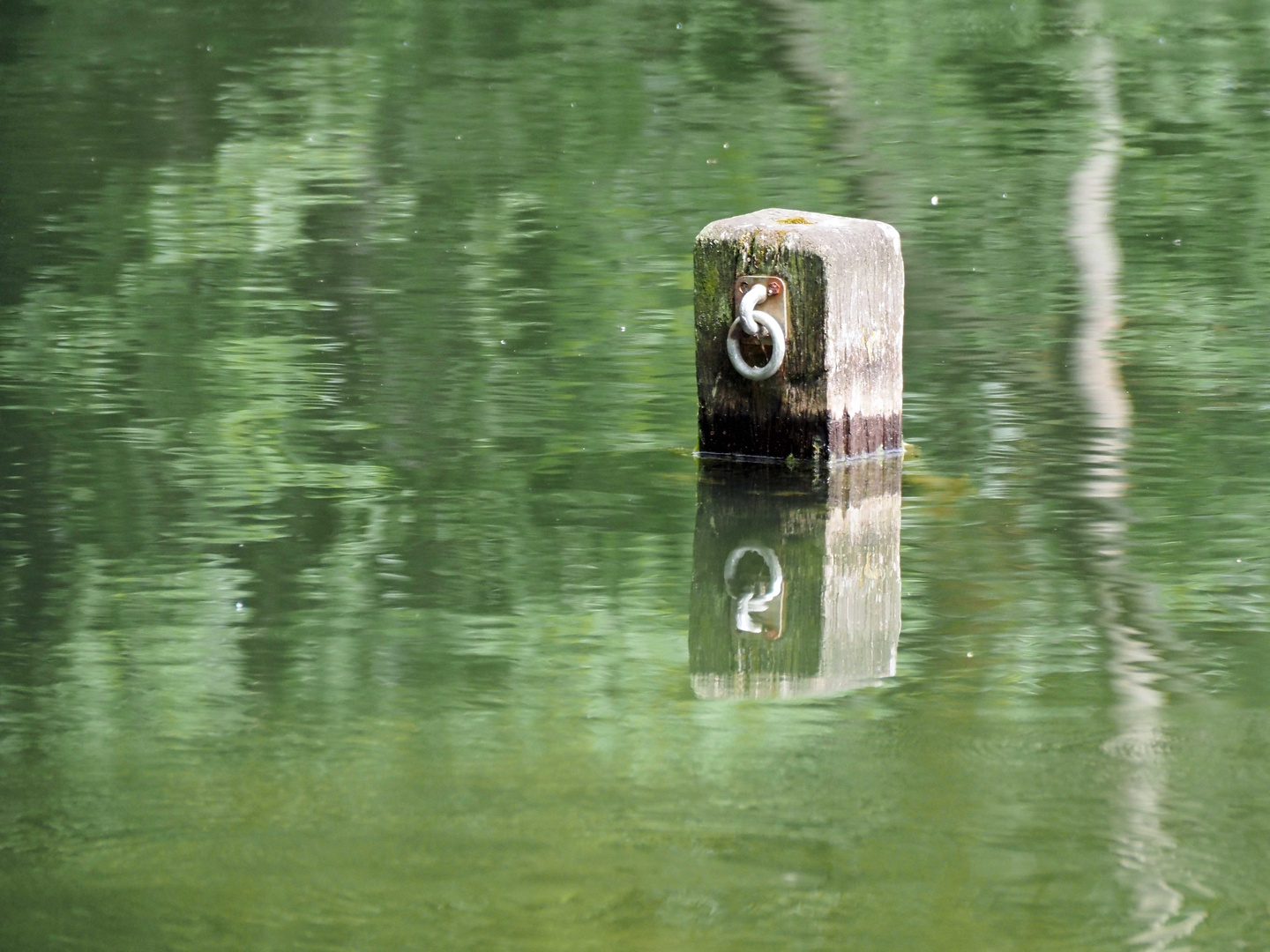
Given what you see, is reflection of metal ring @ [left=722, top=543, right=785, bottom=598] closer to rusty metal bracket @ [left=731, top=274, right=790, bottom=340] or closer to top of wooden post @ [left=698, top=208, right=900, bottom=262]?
rusty metal bracket @ [left=731, top=274, right=790, bottom=340]

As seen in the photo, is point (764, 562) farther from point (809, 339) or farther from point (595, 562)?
point (809, 339)

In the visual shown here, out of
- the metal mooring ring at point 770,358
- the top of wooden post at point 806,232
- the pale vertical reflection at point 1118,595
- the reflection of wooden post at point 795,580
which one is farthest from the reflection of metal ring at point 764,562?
the top of wooden post at point 806,232

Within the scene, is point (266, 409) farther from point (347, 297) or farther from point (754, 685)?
point (754, 685)

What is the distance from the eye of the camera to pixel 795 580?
6352 millimetres

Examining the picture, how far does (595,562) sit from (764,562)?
485 millimetres

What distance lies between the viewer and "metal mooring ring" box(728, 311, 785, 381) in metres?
7.53

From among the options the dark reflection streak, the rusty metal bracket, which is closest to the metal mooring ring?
the rusty metal bracket

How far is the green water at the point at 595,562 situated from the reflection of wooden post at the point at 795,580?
0.09ft

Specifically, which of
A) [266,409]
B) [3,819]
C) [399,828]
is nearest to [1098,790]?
[399,828]

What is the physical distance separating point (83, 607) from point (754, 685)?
1.91m

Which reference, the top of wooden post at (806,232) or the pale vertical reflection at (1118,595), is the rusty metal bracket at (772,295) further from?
the pale vertical reflection at (1118,595)

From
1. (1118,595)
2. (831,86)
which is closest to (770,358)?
(1118,595)

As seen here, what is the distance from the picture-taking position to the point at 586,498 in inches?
290

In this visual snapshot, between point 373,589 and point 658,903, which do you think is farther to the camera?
point 373,589
